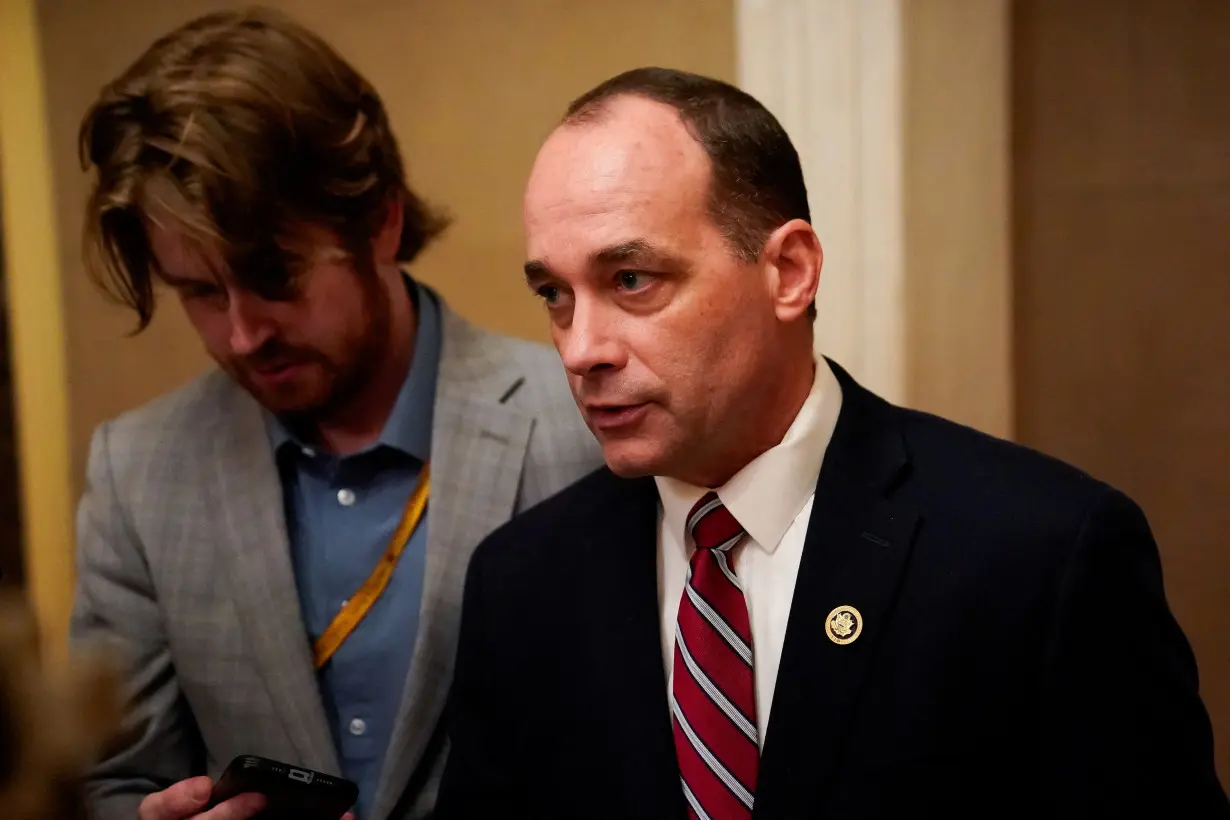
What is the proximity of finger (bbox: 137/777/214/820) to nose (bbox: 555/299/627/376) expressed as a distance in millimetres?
626

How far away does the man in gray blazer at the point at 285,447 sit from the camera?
4.25 ft

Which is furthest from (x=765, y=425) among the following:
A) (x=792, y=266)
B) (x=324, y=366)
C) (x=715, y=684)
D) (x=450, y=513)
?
(x=324, y=366)

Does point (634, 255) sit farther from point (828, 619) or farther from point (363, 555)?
point (363, 555)

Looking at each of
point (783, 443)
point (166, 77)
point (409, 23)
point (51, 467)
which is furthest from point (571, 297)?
point (51, 467)

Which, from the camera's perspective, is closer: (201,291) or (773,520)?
(773,520)

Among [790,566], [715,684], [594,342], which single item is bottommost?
[715,684]

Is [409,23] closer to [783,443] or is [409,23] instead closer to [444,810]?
[783,443]

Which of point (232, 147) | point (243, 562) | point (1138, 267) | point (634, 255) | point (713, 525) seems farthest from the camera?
point (1138, 267)

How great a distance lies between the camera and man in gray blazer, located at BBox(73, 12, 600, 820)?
51.0 inches

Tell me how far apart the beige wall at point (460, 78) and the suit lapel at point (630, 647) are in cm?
51

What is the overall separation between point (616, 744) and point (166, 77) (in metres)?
0.88

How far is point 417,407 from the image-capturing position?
1.41 metres

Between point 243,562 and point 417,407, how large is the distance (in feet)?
0.91

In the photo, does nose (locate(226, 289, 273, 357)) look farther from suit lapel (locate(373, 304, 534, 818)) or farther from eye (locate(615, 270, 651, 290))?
eye (locate(615, 270, 651, 290))
